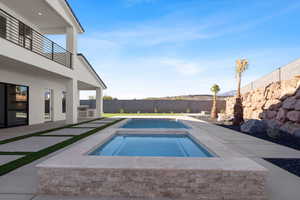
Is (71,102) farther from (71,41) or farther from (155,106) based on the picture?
(155,106)

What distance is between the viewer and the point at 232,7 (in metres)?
11.2

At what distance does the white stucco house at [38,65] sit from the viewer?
26.9 ft

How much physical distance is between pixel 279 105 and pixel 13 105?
15.6 meters

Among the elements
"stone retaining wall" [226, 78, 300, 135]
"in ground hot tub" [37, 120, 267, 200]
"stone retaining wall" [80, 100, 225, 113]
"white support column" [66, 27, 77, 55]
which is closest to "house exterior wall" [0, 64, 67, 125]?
"white support column" [66, 27, 77, 55]

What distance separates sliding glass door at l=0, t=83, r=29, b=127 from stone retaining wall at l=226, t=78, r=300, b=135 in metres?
14.3

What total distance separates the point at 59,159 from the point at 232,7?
43.3ft

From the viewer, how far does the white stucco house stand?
26.9 feet

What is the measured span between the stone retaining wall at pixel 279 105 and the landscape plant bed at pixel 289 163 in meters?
4.33

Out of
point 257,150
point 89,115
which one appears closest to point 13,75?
point 89,115

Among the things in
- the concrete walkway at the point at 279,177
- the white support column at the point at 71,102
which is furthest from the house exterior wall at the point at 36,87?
the concrete walkway at the point at 279,177

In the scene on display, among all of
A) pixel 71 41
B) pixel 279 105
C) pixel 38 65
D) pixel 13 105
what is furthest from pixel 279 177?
pixel 13 105

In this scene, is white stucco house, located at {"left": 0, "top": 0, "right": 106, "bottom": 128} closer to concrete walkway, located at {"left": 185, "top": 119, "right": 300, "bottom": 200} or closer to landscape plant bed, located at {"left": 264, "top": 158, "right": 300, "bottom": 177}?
concrete walkway, located at {"left": 185, "top": 119, "right": 300, "bottom": 200}

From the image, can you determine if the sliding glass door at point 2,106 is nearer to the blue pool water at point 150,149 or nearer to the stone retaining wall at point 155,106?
the blue pool water at point 150,149

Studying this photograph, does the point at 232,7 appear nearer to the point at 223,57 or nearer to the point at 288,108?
the point at 288,108
